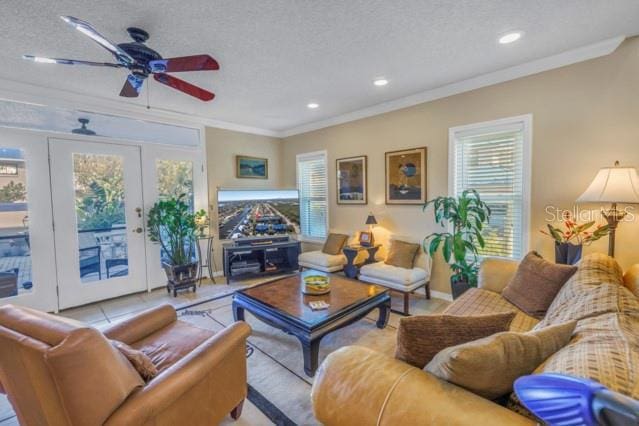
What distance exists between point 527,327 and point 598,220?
4.94ft

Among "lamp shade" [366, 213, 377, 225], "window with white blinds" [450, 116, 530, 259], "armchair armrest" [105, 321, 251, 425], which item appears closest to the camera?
"armchair armrest" [105, 321, 251, 425]

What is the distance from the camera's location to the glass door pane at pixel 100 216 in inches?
146

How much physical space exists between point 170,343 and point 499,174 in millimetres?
3515

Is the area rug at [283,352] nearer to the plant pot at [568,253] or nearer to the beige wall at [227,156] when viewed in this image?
the plant pot at [568,253]

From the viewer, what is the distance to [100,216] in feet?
12.6

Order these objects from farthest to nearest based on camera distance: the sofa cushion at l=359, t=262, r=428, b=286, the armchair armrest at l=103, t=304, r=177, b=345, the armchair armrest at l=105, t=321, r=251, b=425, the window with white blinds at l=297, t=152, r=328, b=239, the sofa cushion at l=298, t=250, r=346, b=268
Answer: the window with white blinds at l=297, t=152, r=328, b=239 → the sofa cushion at l=298, t=250, r=346, b=268 → the sofa cushion at l=359, t=262, r=428, b=286 → the armchair armrest at l=103, t=304, r=177, b=345 → the armchair armrest at l=105, t=321, r=251, b=425

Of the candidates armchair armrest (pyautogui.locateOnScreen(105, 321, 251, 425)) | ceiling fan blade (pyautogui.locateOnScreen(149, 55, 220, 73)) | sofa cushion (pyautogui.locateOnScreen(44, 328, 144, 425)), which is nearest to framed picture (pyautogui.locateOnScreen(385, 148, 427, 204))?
ceiling fan blade (pyautogui.locateOnScreen(149, 55, 220, 73))

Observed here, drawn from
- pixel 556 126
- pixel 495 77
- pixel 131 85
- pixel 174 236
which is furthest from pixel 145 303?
pixel 556 126

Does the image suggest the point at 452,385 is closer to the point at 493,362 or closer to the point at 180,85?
the point at 493,362

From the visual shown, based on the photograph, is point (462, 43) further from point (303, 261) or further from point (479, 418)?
point (303, 261)

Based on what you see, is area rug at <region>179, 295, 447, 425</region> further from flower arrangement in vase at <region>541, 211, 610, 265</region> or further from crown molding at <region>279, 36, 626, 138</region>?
crown molding at <region>279, 36, 626, 138</region>

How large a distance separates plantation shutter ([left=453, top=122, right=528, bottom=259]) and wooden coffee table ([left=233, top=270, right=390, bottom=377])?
1.58 metres

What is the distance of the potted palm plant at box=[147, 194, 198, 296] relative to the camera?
406 centimetres

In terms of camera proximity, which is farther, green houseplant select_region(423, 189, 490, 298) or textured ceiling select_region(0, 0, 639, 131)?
green houseplant select_region(423, 189, 490, 298)
